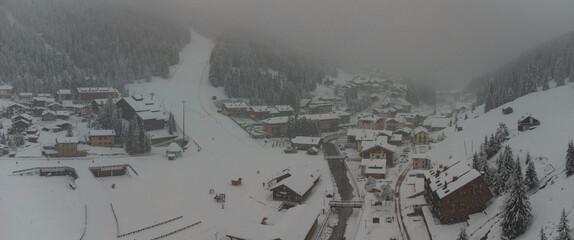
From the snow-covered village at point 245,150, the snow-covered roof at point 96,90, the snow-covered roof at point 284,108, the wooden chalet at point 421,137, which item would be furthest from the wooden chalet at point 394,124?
the snow-covered roof at point 96,90

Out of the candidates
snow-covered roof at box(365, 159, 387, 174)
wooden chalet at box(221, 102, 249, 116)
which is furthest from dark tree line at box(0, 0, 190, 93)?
snow-covered roof at box(365, 159, 387, 174)

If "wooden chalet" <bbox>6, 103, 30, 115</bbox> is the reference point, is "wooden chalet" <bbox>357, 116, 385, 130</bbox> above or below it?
below

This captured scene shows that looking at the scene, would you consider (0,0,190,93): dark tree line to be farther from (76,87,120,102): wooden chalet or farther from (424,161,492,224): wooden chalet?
(424,161,492,224): wooden chalet

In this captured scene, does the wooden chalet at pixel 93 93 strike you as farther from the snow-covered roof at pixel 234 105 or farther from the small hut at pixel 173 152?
the small hut at pixel 173 152

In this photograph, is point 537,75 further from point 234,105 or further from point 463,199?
point 463,199

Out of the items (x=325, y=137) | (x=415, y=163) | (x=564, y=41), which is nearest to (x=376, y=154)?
(x=415, y=163)
